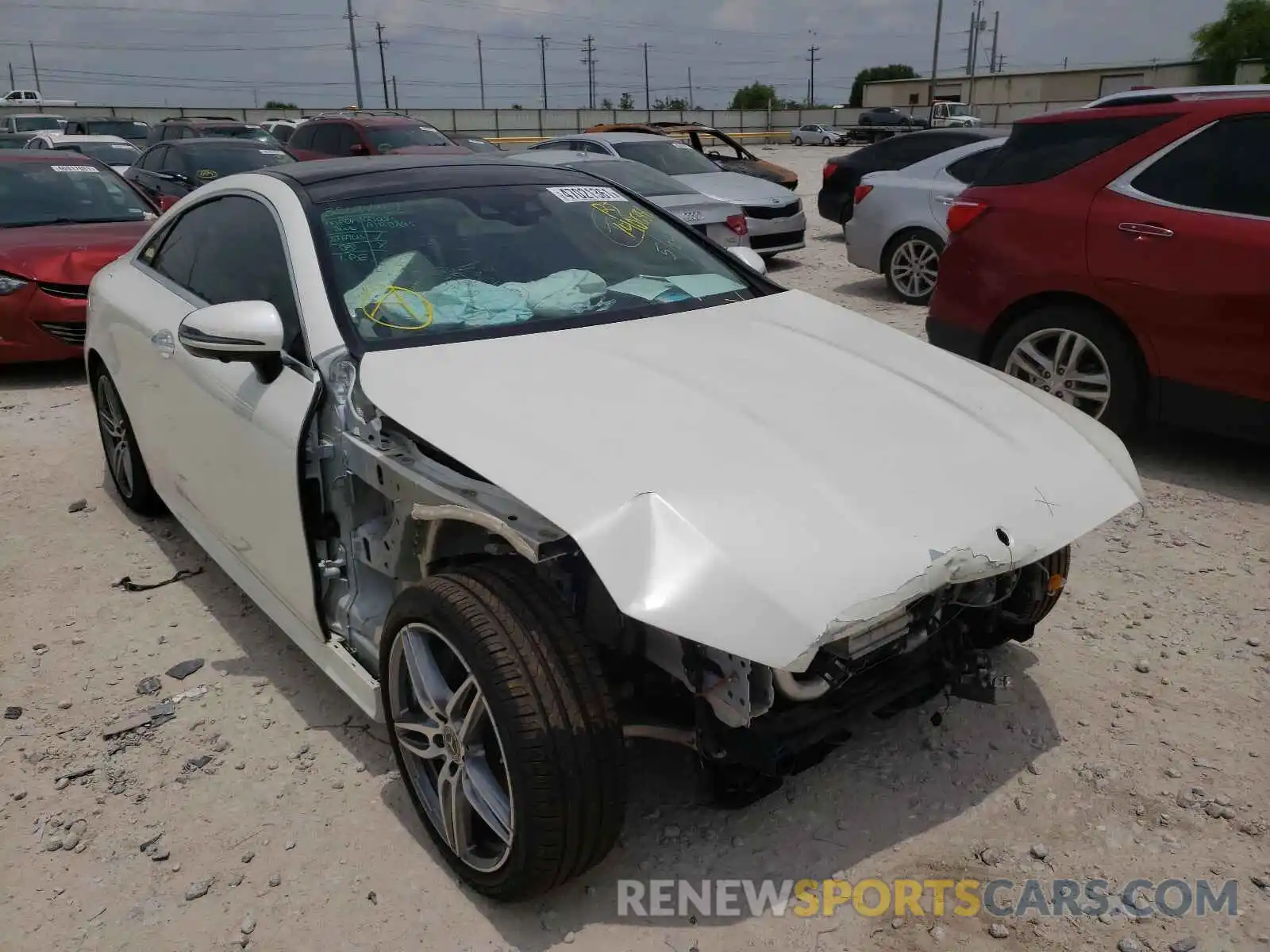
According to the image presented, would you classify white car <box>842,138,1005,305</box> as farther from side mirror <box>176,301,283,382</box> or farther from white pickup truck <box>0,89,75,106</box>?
white pickup truck <box>0,89,75,106</box>

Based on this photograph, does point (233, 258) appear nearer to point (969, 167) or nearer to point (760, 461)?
point (760, 461)

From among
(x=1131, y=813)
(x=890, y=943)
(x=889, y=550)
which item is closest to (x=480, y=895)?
(x=890, y=943)

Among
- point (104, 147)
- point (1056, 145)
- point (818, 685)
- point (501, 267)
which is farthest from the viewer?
point (104, 147)

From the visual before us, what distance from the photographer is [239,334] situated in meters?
2.74

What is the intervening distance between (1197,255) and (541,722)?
13.1ft

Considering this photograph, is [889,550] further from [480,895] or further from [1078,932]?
[480,895]

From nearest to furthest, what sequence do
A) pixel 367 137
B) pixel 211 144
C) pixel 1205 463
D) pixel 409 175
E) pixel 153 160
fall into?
pixel 409 175
pixel 1205 463
pixel 211 144
pixel 153 160
pixel 367 137

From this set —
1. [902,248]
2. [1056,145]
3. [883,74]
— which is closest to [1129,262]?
[1056,145]

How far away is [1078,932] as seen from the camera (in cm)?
227

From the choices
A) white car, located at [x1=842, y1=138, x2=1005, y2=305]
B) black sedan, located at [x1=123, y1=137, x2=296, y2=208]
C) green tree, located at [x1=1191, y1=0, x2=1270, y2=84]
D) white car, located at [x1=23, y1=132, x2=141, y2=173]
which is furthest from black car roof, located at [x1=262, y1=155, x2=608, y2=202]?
green tree, located at [x1=1191, y1=0, x2=1270, y2=84]

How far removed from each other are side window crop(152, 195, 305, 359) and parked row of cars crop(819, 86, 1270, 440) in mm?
3641

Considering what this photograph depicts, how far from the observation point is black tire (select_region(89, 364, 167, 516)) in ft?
14.4

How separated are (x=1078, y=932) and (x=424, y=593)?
168 centimetres

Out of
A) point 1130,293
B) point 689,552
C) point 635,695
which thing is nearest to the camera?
point 689,552
